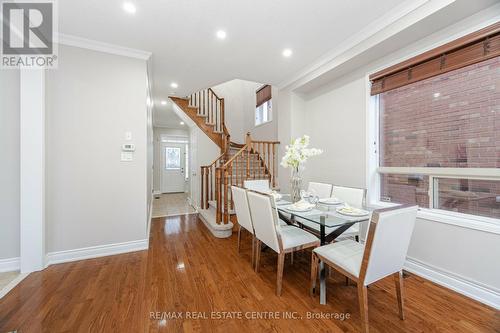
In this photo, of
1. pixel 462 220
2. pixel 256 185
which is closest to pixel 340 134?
pixel 256 185

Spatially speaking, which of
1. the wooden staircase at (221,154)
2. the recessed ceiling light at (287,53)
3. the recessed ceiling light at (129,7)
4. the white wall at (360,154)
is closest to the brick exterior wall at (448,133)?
the white wall at (360,154)

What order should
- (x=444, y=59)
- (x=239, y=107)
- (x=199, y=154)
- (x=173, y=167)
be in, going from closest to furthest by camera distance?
(x=444, y=59), (x=199, y=154), (x=239, y=107), (x=173, y=167)

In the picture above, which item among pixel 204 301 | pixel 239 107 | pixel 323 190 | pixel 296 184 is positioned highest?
pixel 239 107

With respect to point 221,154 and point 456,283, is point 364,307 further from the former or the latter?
point 221,154

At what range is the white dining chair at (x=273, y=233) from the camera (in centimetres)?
181

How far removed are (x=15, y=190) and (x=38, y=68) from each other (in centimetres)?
132

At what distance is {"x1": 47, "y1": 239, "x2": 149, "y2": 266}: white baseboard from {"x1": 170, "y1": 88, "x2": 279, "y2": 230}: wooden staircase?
1.22 metres

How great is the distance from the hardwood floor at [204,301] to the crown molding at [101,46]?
8.44ft

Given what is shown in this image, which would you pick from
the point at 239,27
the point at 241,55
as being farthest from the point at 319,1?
the point at 241,55

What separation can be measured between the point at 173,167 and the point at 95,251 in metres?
5.42

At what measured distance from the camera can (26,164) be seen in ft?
7.06

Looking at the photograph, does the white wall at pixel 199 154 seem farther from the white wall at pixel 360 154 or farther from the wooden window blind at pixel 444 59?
the wooden window blind at pixel 444 59

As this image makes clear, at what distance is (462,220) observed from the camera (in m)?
1.89

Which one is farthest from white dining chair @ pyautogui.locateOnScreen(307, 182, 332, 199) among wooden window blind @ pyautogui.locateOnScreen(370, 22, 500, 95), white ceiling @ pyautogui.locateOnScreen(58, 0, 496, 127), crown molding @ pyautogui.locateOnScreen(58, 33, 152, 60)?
crown molding @ pyautogui.locateOnScreen(58, 33, 152, 60)
